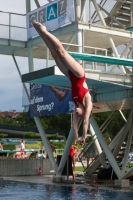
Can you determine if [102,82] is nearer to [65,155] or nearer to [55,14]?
[55,14]

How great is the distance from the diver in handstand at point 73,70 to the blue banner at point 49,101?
1837 centimetres

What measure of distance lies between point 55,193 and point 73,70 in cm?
1626

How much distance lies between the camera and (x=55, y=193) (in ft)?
71.8

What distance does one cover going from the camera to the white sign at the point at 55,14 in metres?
23.0

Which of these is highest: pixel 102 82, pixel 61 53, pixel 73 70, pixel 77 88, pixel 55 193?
pixel 102 82

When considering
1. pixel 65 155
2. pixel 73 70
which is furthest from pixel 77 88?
pixel 65 155

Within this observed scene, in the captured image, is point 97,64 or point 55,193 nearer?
point 55,193

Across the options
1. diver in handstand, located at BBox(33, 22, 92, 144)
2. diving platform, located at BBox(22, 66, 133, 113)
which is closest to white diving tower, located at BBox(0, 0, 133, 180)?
diving platform, located at BBox(22, 66, 133, 113)

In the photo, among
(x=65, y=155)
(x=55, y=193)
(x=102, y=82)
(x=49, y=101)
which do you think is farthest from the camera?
(x=49, y=101)

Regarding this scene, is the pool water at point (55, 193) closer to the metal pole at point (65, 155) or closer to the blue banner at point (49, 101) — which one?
the metal pole at point (65, 155)

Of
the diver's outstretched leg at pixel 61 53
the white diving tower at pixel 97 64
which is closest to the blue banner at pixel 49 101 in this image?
the white diving tower at pixel 97 64

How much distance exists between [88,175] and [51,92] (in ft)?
23.1

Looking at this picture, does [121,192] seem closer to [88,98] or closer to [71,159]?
[71,159]

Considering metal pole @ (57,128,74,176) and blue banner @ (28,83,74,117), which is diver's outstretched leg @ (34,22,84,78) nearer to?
blue banner @ (28,83,74,117)
